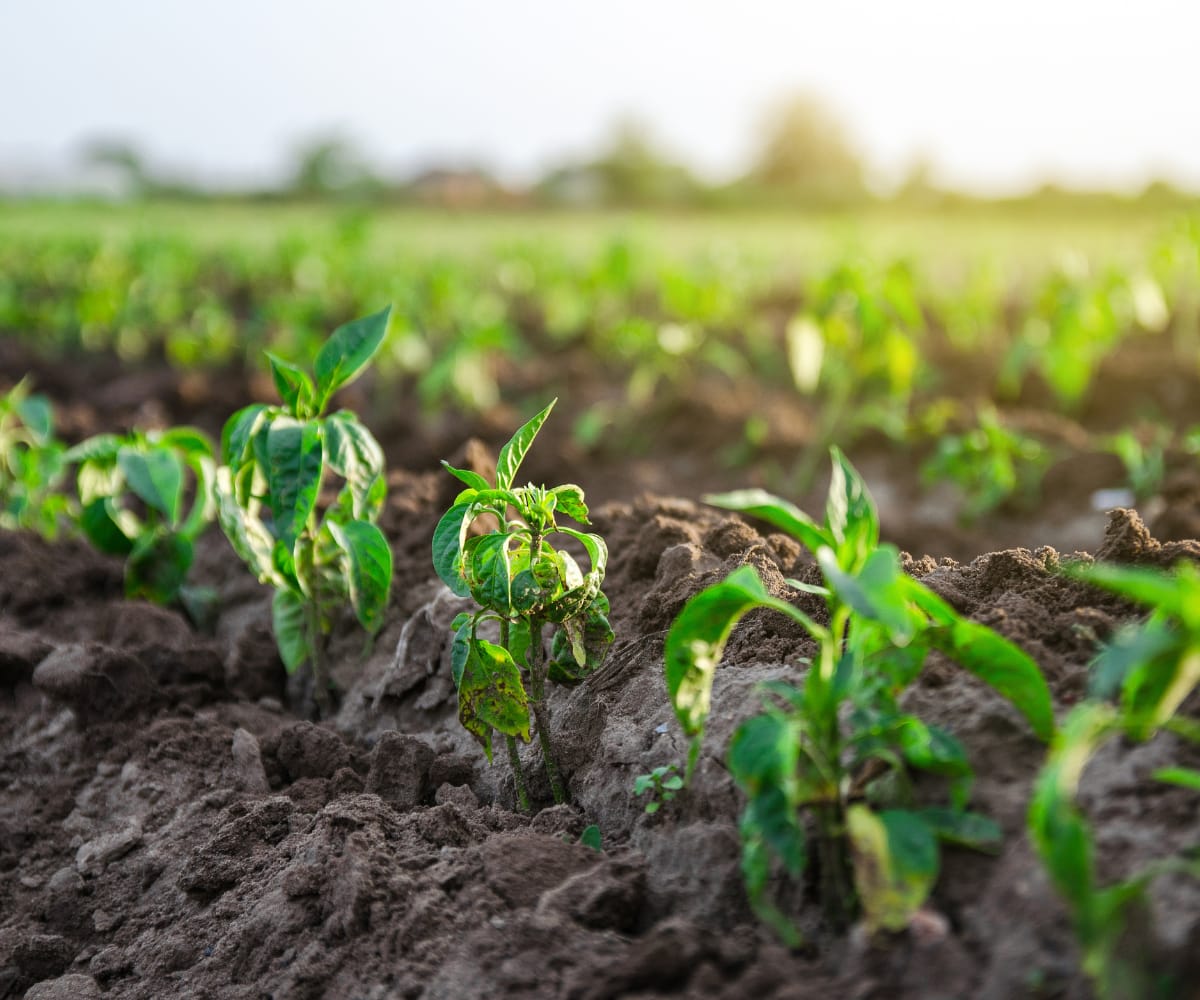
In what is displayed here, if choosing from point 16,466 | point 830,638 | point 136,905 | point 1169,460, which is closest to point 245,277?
point 16,466

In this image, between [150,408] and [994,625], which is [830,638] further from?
[150,408]

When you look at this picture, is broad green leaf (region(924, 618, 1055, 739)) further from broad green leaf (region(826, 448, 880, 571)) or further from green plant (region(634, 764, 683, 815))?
green plant (region(634, 764, 683, 815))

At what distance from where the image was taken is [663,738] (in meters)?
2.01

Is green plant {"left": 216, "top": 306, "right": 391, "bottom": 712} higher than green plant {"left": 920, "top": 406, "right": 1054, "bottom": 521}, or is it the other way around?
green plant {"left": 216, "top": 306, "right": 391, "bottom": 712}

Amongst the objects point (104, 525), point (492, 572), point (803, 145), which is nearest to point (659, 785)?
point (492, 572)

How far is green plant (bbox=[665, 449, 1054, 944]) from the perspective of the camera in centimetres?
140

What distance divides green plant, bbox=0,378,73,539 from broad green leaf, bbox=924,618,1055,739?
9.89ft

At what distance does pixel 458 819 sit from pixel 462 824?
0.01 meters

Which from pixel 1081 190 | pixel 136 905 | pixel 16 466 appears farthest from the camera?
pixel 1081 190

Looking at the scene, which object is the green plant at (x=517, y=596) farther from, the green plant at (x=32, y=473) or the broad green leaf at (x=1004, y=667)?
the green plant at (x=32, y=473)

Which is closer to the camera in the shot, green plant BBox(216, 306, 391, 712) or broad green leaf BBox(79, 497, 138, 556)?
green plant BBox(216, 306, 391, 712)

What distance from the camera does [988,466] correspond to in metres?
4.36

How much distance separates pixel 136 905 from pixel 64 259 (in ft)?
36.2

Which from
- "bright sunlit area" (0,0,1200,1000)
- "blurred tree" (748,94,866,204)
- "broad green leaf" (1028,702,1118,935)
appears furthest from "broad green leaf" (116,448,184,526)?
"blurred tree" (748,94,866,204)
